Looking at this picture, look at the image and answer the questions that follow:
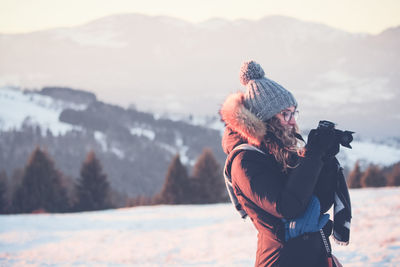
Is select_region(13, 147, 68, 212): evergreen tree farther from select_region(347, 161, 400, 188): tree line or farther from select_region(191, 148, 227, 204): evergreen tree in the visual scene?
select_region(347, 161, 400, 188): tree line

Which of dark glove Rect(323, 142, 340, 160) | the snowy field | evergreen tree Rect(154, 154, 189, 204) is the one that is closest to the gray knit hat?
dark glove Rect(323, 142, 340, 160)

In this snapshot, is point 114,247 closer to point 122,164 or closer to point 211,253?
point 211,253

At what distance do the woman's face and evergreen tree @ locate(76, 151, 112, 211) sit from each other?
31.7 metres

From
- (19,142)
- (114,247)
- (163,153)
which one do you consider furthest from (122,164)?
(114,247)

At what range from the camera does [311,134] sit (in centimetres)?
207

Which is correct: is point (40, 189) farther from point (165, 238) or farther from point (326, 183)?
point (326, 183)

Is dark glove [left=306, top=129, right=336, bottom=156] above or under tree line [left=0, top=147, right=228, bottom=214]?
above

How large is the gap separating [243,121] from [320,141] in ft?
1.63

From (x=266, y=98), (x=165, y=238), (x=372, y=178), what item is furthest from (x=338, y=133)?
(x=372, y=178)

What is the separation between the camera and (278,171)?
84.7 inches

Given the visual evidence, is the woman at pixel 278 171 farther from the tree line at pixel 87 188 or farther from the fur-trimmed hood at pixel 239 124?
the tree line at pixel 87 188

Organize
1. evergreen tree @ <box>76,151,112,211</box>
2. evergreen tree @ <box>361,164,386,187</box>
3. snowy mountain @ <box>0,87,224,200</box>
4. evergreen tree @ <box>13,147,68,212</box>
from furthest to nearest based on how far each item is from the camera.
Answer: snowy mountain @ <box>0,87,224,200</box>
evergreen tree @ <box>361,164,386,187</box>
evergreen tree @ <box>76,151,112,211</box>
evergreen tree @ <box>13,147,68,212</box>

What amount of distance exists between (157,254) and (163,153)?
159 meters

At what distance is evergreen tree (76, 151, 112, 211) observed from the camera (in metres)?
31.8
